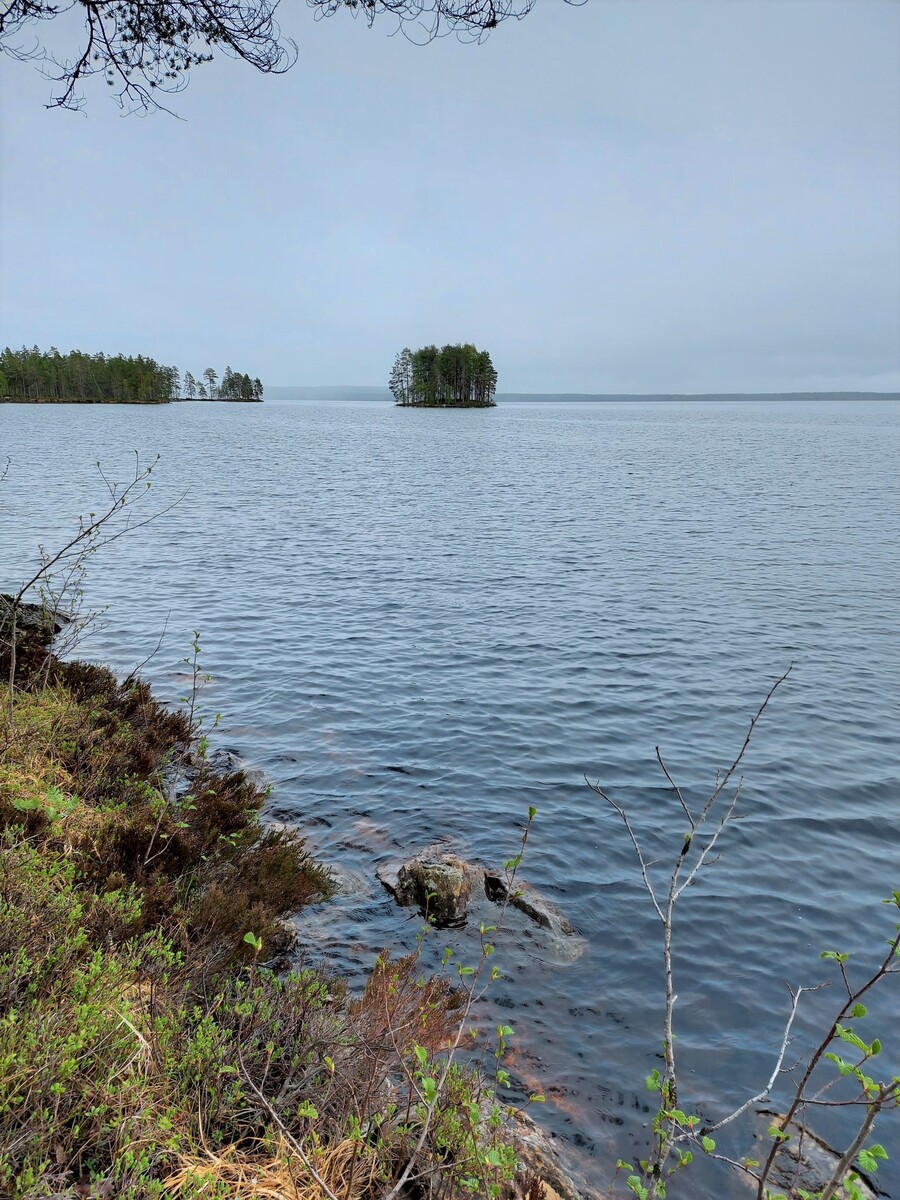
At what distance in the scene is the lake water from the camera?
6461mm

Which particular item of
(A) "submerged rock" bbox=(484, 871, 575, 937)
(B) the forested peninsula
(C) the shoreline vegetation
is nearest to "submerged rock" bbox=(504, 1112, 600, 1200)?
(C) the shoreline vegetation

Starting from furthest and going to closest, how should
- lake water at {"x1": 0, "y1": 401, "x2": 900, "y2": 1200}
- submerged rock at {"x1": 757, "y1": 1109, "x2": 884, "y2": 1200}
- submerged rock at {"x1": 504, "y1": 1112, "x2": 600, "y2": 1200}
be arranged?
lake water at {"x1": 0, "y1": 401, "x2": 900, "y2": 1200}
submerged rock at {"x1": 757, "y1": 1109, "x2": 884, "y2": 1200}
submerged rock at {"x1": 504, "y1": 1112, "x2": 600, "y2": 1200}

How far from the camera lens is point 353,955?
6.74 m

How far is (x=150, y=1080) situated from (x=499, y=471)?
2164 inches

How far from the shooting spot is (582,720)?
12422 mm

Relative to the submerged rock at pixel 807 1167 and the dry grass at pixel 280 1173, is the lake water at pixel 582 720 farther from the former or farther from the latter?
the dry grass at pixel 280 1173

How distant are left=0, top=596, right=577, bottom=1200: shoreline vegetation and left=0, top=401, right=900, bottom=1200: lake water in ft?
3.74

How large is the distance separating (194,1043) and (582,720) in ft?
30.2

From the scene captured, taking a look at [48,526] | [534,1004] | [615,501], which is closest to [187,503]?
[48,526]

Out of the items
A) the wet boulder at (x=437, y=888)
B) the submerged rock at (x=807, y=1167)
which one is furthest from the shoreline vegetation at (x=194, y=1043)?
the submerged rock at (x=807, y=1167)

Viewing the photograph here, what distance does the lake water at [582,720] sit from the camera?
6.46 m

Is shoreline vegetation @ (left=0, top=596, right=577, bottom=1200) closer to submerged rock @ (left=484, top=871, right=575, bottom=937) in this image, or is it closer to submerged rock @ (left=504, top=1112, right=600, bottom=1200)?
submerged rock @ (left=504, top=1112, right=600, bottom=1200)

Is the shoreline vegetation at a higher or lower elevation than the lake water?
higher

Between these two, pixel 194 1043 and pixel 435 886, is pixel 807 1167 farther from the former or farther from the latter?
pixel 194 1043
